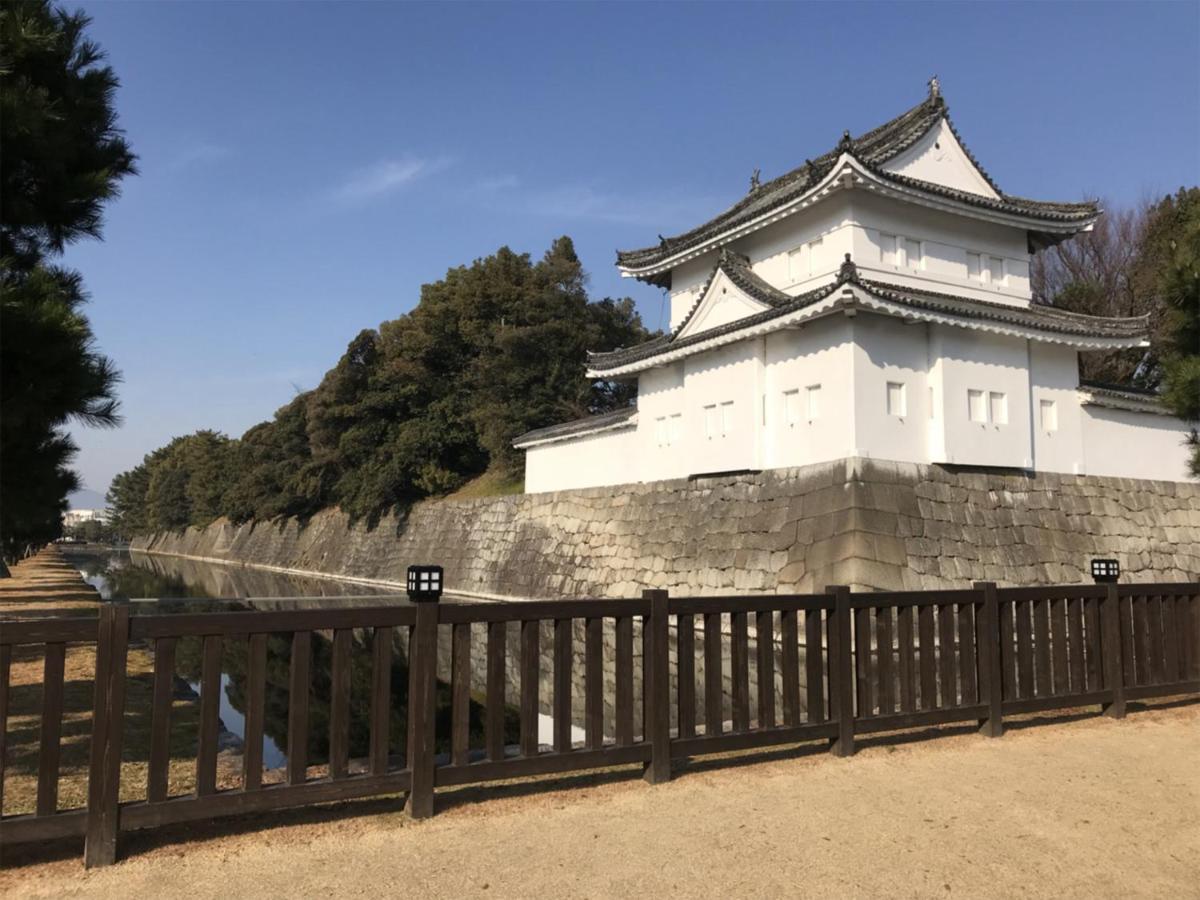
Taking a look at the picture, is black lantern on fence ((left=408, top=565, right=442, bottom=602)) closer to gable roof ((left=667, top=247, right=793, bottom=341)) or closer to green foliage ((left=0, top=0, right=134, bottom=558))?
green foliage ((left=0, top=0, right=134, bottom=558))

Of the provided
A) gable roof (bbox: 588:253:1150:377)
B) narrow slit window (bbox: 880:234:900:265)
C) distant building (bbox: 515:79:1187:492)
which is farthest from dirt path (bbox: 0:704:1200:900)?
narrow slit window (bbox: 880:234:900:265)

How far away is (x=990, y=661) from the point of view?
17.2ft

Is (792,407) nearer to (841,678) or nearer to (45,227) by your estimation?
(841,678)

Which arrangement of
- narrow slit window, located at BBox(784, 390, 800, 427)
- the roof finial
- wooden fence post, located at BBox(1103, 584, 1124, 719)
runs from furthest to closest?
1. narrow slit window, located at BBox(784, 390, 800, 427)
2. the roof finial
3. wooden fence post, located at BBox(1103, 584, 1124, 719)

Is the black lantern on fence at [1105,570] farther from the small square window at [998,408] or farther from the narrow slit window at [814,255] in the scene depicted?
the narrow slit window at [814,255]

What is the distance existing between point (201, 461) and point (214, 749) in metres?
57.7

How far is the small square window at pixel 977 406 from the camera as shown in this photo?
13109 mm

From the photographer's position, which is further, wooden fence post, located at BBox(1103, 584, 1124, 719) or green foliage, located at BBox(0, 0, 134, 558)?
wooden fence post, located at BBox(1103, 584, 1124, 719)

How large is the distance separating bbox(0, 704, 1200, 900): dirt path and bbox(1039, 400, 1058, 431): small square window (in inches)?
423

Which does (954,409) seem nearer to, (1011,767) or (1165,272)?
(1165,272)

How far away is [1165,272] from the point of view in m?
6.98

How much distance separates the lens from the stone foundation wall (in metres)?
11.8

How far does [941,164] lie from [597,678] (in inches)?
595

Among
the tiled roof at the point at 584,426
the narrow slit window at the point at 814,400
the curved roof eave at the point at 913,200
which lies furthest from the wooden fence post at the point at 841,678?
the tiled roof at the point at 584,426
